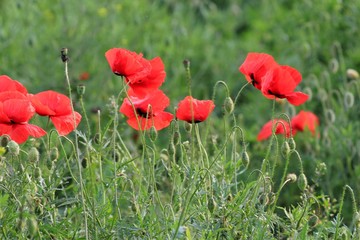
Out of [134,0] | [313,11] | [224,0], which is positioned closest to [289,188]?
[313,11]

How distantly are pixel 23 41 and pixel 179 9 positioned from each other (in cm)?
169

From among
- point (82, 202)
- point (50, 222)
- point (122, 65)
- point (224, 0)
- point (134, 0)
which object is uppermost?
point (122, 65)

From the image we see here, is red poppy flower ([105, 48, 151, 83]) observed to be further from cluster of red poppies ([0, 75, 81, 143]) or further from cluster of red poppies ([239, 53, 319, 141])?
cluster of red poppies ([239, 53, 319, 141])

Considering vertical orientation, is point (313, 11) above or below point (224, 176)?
below

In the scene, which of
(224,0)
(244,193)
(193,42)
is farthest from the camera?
(224,0)

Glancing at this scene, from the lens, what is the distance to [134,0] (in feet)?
20.3

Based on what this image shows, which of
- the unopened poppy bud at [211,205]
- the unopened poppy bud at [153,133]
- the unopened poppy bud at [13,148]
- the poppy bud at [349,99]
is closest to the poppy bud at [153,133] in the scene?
the unopened poppy bud at [153,133]

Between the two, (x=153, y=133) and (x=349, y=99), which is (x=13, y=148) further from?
(x=349, y=99)

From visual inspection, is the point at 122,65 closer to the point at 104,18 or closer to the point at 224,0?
the point at 104,18

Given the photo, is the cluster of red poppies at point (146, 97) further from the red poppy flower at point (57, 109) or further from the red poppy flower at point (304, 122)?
the red poppy flower at point (304, 122)

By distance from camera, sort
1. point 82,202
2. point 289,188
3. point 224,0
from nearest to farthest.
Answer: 1. point 82,202
2. point 289,188
3. point 224,0

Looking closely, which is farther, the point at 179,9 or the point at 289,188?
the point at 179,9

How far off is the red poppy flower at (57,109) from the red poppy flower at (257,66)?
461mm

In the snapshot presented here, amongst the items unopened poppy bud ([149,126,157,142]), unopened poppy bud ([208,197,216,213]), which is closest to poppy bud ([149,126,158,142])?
unopened poppy bud ([149,126,157,142])
